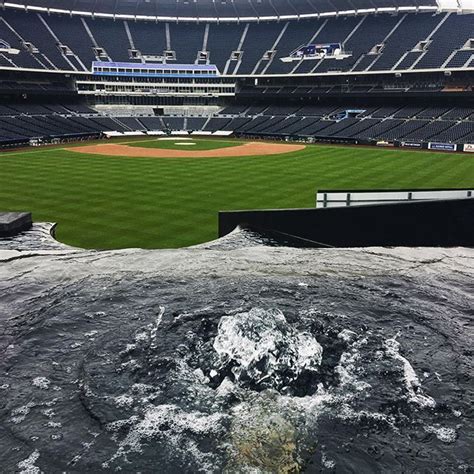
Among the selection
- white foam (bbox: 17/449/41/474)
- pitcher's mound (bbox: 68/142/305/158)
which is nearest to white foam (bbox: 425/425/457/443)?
white foam (bbox: 17/449/41/474)

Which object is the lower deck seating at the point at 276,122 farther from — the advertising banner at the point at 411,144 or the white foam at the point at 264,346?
the white foam at the point at 264,346

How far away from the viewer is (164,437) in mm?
7051

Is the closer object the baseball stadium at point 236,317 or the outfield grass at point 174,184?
the baseball stadium at point 236,317

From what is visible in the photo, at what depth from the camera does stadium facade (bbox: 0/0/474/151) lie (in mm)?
73062

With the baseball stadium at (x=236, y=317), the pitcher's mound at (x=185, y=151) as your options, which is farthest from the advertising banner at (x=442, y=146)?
the pitcher's mound at (x=185, y=151)

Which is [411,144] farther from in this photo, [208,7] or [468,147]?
[208,7]

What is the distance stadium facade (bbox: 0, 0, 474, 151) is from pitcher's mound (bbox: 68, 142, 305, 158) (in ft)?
38.4

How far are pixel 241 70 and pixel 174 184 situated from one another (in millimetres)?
67431

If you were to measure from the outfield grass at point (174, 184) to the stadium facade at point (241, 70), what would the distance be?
66.4ft

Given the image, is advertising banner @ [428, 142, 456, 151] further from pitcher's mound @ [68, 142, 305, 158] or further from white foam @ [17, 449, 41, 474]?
white foam @ [17, 449, 41, 474]

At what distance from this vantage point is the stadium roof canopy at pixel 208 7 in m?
93.4

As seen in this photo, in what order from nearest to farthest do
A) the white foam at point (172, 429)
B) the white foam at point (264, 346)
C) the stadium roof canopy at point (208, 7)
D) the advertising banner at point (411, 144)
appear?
the white foam at point (172, 429), the white foam at point (264, 346), the advertising banner at point (411, 144), the stadium roof canopy at point (208, 7)

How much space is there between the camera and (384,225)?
1780 cm

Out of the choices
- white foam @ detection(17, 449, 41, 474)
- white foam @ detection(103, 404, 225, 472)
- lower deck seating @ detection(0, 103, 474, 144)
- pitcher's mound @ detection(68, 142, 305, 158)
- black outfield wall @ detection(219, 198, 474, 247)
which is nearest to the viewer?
white foam @ detection(17, 449, 41, 474)
